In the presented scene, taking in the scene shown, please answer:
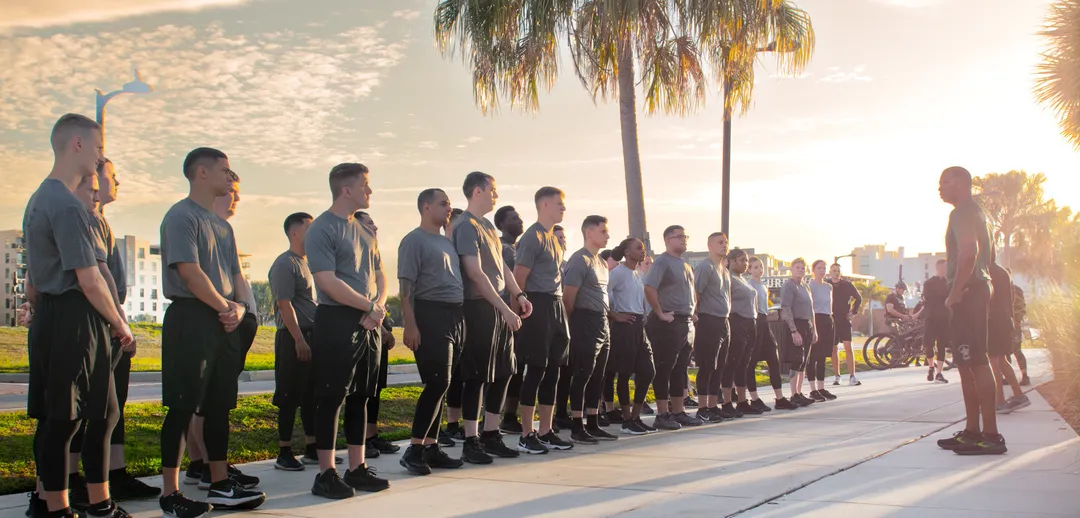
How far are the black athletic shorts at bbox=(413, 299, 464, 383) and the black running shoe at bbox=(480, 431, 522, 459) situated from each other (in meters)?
1.02

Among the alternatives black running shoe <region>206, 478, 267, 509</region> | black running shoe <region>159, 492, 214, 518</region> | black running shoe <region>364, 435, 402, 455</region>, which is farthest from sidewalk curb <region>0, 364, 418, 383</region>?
black running shoe <region>159, 492, 214, 518</region>

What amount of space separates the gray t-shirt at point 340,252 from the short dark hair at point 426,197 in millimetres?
824

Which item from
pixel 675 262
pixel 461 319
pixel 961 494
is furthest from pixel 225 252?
pixel 675 262

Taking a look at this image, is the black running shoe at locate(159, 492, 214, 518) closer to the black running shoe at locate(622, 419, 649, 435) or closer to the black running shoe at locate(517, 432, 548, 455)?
the black running shoe at locate(517, 432, 548, 455)

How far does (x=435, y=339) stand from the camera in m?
6.22

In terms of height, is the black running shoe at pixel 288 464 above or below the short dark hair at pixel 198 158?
below

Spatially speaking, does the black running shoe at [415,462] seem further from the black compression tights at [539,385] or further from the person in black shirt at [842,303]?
the person in black shirt at [842,303]

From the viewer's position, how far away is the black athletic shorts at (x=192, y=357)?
4.75 metres

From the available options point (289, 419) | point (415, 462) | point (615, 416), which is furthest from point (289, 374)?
point (615, 416)

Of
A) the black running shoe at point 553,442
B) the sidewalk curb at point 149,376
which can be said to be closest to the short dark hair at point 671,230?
the black running shoe at point 553,442

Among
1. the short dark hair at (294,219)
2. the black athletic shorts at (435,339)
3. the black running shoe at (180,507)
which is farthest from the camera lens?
the short dark hair at (294,219)

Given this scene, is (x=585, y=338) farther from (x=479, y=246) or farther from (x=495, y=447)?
(x=479, y=246)

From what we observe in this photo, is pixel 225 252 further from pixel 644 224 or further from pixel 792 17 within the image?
pixel 792 17

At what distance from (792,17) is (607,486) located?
467 inches
